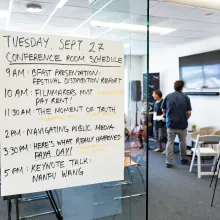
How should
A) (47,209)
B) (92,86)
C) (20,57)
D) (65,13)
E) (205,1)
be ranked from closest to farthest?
1. (20,57)
2. (92,86)
3. (47,209)
4. (205,1)
5. (65,13)

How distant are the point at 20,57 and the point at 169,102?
137 inches

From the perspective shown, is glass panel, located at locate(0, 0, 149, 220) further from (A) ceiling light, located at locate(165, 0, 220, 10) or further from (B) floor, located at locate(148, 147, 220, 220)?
(A) ceiling light, located at locate(165, 0, 220, 10)

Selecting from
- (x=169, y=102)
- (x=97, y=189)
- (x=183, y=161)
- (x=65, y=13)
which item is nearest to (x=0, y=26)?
(x=65, y=13)

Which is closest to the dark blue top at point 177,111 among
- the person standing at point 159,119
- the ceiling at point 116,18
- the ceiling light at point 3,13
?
the person standing at point 159,119

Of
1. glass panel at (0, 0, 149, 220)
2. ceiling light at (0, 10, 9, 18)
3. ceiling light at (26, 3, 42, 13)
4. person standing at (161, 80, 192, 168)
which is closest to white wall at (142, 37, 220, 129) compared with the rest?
person standing at (161, 80, 192, 168)

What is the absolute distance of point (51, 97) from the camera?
1.29 meters

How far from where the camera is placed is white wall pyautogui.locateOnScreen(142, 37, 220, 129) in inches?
216

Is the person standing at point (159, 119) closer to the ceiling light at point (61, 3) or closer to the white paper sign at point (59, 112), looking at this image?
the ceiling light at point (61, 3)

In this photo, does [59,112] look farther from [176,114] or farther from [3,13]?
[176,114]

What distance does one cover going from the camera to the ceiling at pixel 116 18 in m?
1.91

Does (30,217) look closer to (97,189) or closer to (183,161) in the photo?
(97,189)

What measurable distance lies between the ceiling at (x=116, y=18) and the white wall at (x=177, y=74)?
10.8 inches

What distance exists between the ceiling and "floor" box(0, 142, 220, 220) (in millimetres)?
1228

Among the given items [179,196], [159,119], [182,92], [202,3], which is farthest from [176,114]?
[202,3]
